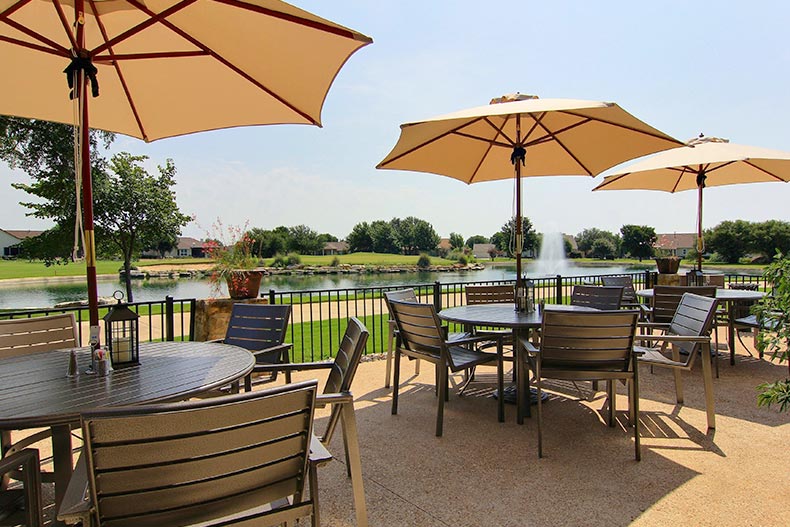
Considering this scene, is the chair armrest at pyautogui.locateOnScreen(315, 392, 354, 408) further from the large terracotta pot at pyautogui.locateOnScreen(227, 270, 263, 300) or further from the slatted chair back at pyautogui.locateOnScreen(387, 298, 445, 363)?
the large terracotta pot at pyautogui.locateOnScreen(227, 270, 263, 300)

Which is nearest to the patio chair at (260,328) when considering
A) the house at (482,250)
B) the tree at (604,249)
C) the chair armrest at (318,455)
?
the chair armrest at (318,455)

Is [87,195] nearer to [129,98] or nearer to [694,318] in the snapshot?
[129,98]

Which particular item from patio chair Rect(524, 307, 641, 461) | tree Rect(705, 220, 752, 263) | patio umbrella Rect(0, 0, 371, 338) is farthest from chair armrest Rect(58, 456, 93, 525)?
tree Rect(705, 220, 752, 263)

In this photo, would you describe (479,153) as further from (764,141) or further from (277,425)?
(764,141)

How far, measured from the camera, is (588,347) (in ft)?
9.75

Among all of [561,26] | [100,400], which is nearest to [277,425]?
[100,400]

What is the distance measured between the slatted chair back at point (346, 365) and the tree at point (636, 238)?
4208 cm

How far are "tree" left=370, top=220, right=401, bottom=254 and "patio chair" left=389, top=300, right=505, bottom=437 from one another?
6581 centimetres

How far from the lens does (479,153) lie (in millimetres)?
5148

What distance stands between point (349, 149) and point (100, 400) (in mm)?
14039

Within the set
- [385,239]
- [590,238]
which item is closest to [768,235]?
[590,238]

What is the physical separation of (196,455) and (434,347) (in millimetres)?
2382

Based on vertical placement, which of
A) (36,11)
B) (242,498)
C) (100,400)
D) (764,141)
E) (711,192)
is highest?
(764,141)

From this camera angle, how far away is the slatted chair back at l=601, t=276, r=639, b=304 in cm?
584
